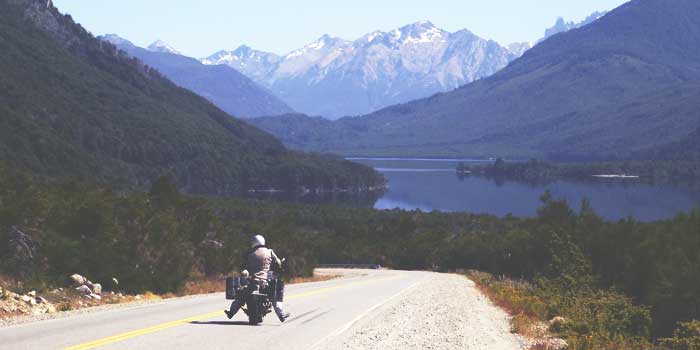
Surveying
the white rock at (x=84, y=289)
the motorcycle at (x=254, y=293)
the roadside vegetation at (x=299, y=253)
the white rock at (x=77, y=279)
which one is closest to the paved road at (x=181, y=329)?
the motorcycle at (x=254, y=293)

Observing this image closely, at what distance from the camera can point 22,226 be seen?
3006 centimetres

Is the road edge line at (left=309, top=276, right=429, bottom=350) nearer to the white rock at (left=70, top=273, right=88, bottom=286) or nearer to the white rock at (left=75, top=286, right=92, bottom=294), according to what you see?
the white rock at (left=75, top=286, right=92, bottom=294)

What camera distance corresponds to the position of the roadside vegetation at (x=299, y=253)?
28.7m

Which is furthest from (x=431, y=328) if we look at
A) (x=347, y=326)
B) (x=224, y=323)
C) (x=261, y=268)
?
(x=224, y=323)

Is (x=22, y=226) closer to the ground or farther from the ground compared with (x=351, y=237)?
farther from the ground

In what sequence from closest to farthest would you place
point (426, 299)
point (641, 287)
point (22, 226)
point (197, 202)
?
1. point (22, 226)
2. point (426, 299)
3. point (641, 287)
4. point (197, 202)

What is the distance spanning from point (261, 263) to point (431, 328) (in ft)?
15.2

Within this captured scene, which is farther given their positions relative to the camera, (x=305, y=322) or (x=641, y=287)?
(x=641, y=287)

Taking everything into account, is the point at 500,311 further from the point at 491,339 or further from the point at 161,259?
the point at 161,259

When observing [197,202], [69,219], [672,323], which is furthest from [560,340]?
[197,202]

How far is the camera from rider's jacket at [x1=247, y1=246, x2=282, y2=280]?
842 inches

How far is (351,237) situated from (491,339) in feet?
282

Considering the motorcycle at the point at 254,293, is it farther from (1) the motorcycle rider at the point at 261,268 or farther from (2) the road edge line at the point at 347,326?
(2) the road edge line at the point at 347,326

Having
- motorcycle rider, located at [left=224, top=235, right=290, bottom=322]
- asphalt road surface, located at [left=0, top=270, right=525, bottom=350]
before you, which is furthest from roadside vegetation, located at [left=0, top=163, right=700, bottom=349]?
motorcycle rider, located at [left=224, top=235, right=290, bottom=322]
